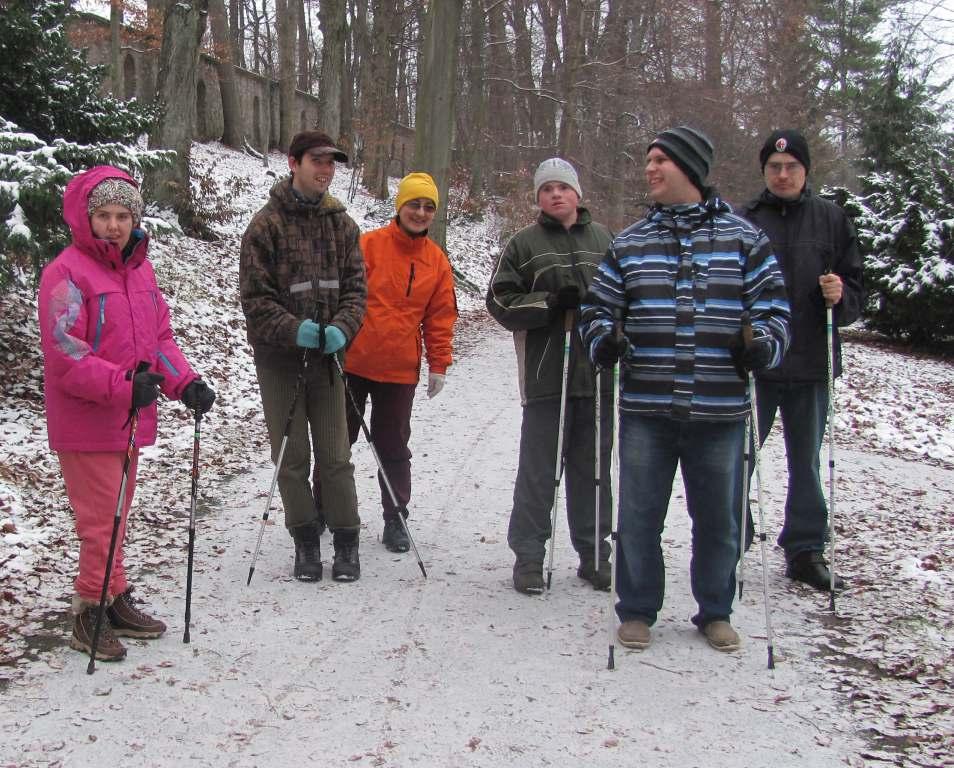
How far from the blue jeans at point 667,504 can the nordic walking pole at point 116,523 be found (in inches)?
84.7

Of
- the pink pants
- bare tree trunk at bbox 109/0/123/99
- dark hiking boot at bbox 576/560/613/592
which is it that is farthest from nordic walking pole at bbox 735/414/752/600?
bare tree trunk at bbox 109/0/123/99

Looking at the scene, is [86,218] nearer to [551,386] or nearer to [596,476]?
[551,386]

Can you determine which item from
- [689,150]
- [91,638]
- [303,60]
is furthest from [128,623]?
[303,60]

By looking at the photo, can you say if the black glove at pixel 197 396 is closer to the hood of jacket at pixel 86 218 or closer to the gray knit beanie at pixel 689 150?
the hood of jacket at pixel 86 218

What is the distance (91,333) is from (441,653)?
6.69 feet

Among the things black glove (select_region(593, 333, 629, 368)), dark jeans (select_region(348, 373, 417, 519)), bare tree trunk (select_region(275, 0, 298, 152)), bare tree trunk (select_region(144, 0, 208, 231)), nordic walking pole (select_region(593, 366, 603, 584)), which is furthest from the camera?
bare tree trunk (select_region(275, 0, 298, 152))

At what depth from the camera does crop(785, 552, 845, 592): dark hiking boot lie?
4.94 m

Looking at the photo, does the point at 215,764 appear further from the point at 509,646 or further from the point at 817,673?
the point at 817,673

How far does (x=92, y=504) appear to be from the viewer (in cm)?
381

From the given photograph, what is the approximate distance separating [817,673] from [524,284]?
2373 millimetres

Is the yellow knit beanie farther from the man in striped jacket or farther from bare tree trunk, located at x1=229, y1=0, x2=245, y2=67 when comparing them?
bare tree trunk, located at x1=229, y1=0, x2=245, y2=67

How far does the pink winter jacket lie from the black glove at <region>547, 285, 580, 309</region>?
1.94 m

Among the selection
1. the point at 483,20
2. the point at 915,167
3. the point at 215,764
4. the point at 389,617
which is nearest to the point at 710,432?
the point at 389,617

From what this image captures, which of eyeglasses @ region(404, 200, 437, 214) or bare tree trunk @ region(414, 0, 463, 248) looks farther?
bare tree trunk @ region(414, 0, 463, 248)
